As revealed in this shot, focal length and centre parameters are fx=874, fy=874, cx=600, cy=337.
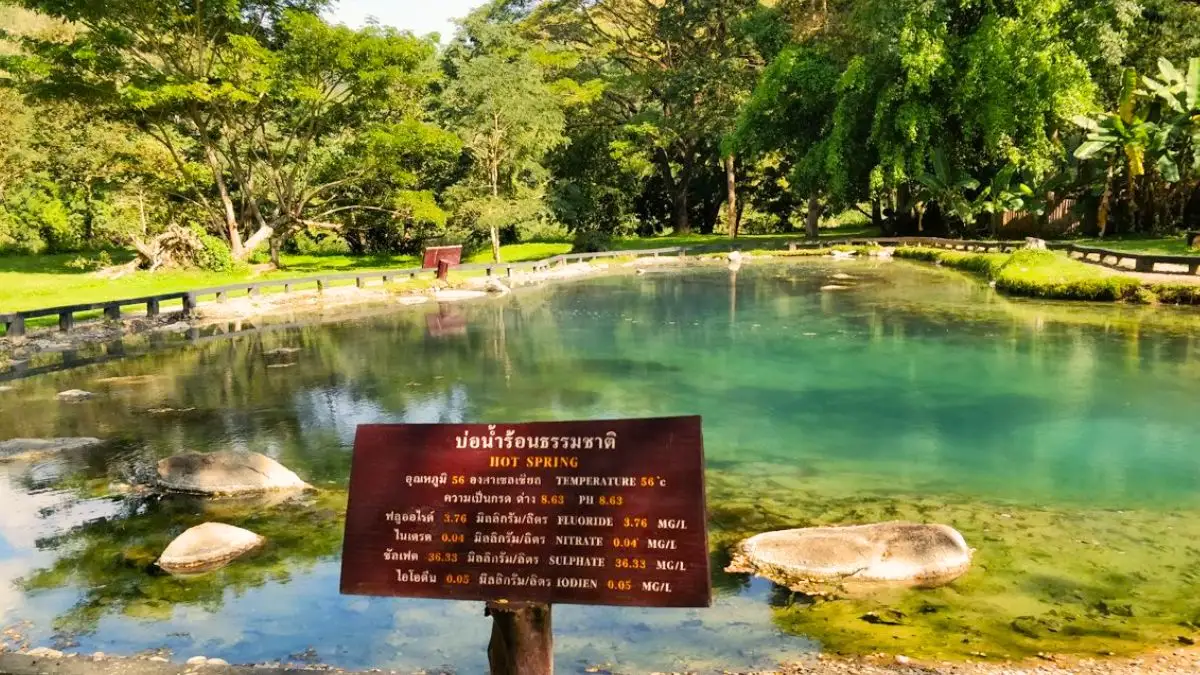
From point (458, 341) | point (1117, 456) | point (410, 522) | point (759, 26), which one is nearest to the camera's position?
point (410, 522)

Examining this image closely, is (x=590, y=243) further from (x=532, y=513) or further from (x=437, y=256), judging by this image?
(x=532, y=513)

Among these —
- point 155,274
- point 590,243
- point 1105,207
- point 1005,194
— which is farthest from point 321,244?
point 1105,207

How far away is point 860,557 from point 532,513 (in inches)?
182

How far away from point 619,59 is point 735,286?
2907 centimetres

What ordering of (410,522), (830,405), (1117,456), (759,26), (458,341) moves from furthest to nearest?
(759,26)
(458,341)
(830,405)
(1117,456)
(410,522)

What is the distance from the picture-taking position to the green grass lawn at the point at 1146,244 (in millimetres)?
30928

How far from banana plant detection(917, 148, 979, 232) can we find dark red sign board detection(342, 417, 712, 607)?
3744 cm

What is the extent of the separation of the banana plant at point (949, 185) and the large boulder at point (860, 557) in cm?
3320

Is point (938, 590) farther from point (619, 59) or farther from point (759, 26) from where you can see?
point (619, 59)

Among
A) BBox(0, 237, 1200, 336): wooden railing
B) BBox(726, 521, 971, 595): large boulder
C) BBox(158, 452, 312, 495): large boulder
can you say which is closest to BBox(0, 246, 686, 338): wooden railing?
BBox(0, 237, 1200, 336): wooden railing

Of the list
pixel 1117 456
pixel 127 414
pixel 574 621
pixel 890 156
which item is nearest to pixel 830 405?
pixel 1117 456

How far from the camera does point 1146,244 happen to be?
3375cm

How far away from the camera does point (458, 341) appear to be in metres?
22.8

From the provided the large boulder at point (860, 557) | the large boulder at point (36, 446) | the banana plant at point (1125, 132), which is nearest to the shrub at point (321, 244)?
the banana plant at point (1125, 132)
